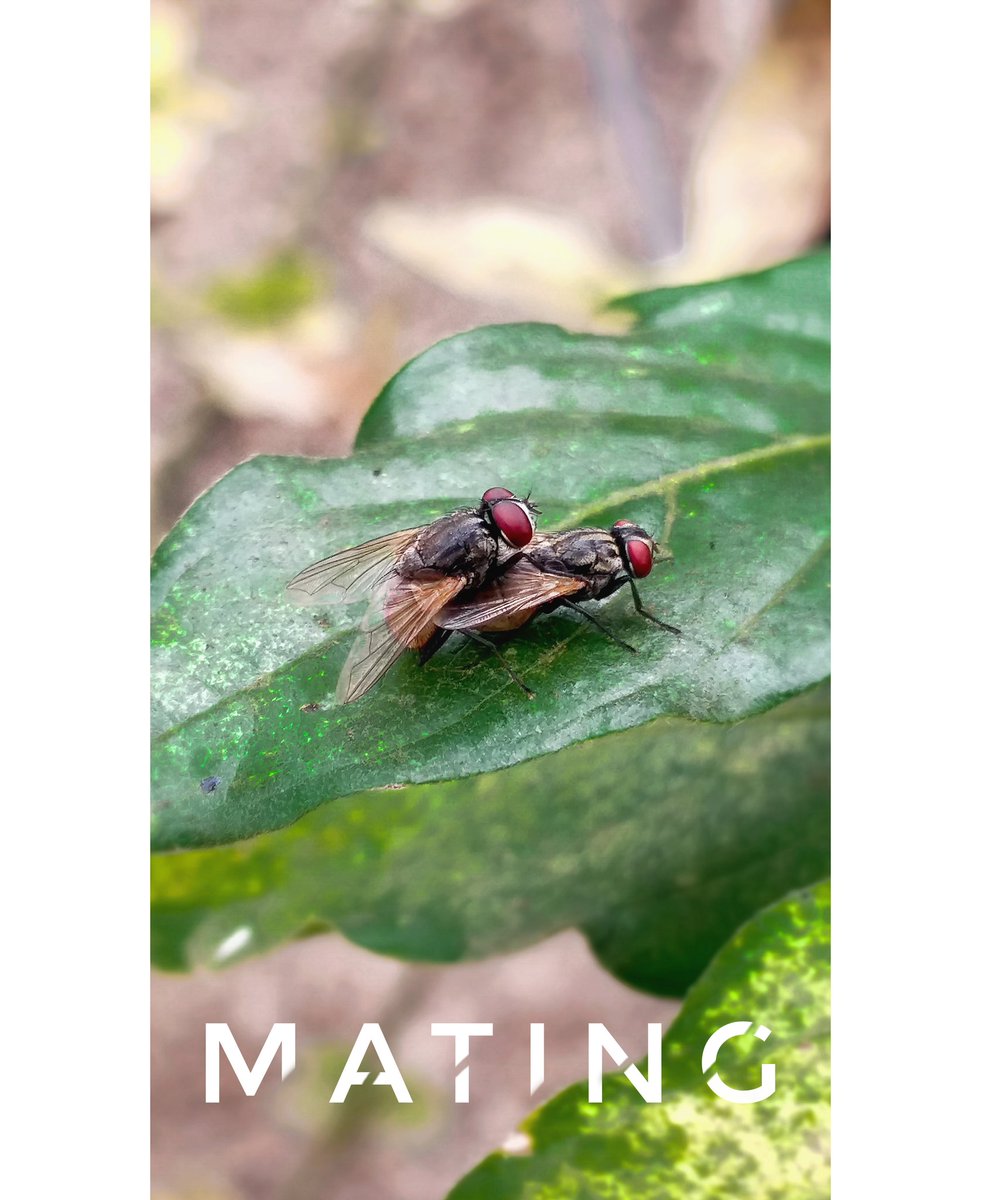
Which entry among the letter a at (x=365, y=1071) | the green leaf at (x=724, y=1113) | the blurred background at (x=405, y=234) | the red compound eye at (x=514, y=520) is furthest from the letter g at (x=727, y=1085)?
the red compound eye at (x=514, y=520)

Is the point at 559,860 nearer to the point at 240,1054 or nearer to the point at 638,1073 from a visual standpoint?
the point at 638,1073

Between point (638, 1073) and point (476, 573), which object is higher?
point (476, 573)

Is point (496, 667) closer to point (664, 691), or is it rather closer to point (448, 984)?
point (664, 691)

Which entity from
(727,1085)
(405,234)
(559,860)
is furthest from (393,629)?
(405,234)

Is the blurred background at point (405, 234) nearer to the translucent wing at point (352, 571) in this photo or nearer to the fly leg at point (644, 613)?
the translucent wing at point (352, 571)

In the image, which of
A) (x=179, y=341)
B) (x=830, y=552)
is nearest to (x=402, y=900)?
(x=830, y=552)

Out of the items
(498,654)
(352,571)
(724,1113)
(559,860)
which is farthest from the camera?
(559,860)
